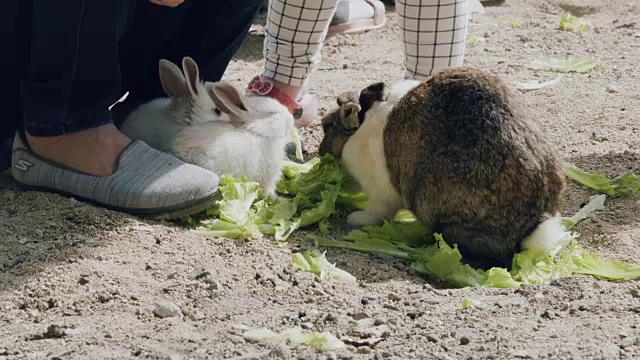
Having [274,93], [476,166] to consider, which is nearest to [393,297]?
[476,166]

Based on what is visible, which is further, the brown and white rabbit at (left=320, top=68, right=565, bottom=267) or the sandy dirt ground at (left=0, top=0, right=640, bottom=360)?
the brown and white rabbit at (left=320, top=68, right=565, bottom=267)

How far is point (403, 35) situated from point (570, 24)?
3.17 meters

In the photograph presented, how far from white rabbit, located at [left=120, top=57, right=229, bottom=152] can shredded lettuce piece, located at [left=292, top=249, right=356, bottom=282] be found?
903 mm

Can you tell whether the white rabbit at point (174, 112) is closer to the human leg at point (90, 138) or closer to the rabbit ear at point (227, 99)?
the rabbit ear at point (227, 99)

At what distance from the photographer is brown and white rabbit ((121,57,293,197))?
4254mm

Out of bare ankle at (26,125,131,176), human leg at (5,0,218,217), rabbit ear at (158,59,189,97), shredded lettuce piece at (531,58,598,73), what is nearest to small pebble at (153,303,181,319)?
human leg at (5,0,218,217)

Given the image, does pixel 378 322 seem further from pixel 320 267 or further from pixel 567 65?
pixel 567 65

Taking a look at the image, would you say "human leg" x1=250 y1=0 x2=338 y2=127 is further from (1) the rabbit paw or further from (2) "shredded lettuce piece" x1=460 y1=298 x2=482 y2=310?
(2) "shredded lettuce piece" x1=460 y1=298 x2=482 y2=310

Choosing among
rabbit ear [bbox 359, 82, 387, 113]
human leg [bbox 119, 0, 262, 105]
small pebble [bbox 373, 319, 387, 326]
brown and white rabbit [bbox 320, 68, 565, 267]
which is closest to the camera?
small pebble [bbox 373, 319, 387, 326]

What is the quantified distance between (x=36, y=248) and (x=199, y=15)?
154 centimetres

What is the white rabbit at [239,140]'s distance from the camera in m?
4.24

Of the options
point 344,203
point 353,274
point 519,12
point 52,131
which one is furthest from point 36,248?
point 519,12

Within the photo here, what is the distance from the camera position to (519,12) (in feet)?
26.5

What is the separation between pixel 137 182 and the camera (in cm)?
397
